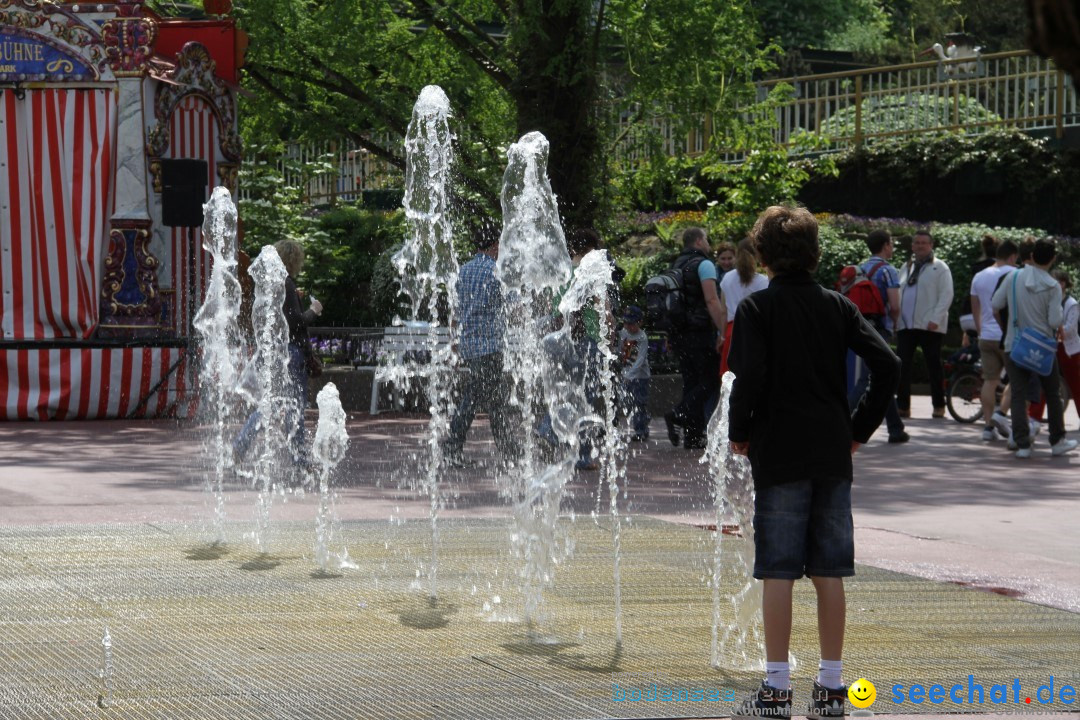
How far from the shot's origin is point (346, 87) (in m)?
19.1

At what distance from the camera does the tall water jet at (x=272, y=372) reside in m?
10.9

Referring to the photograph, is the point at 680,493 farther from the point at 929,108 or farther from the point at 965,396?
the point at 929,108


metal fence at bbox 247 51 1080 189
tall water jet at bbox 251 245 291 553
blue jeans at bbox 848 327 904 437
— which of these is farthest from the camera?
metal fence at bbox 247 51 1080 189

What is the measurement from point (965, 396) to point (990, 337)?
227 cm

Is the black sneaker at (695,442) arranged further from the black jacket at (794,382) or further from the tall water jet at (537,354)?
the black jacket at (794,382)

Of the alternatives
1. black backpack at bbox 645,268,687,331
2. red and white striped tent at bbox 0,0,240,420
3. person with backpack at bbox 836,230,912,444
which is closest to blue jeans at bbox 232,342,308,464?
black backpack at bbox 645,268,687,331

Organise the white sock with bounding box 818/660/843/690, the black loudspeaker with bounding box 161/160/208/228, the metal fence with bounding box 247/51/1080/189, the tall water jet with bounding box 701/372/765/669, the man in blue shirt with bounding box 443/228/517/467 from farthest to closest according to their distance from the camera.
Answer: the metal fence with bounding box 247/51/1080/189 < the black loudspeaker with bounding box 161/160/208/228 < the man in blue shirt with bounding box 443/228/517/467 < the tall water jet with bounding box 701/372/765/669 < the white sock with bounding box 818/660/843/690

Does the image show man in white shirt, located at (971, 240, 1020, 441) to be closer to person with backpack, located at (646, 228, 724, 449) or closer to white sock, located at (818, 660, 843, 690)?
person with backpack, located at (646, 228, 724, 449)

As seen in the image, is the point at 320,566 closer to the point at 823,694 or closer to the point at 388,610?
the point at 388,610

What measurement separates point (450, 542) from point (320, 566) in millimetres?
1025

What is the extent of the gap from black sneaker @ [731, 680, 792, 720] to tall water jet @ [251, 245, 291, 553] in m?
6.15

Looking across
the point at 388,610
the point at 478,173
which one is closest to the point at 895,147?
the point at 478,173

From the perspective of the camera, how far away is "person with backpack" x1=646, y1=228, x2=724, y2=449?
1288 centimetres

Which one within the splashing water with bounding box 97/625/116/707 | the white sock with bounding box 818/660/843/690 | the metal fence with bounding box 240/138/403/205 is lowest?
the splashing water with bounding box 97/625/116/707
